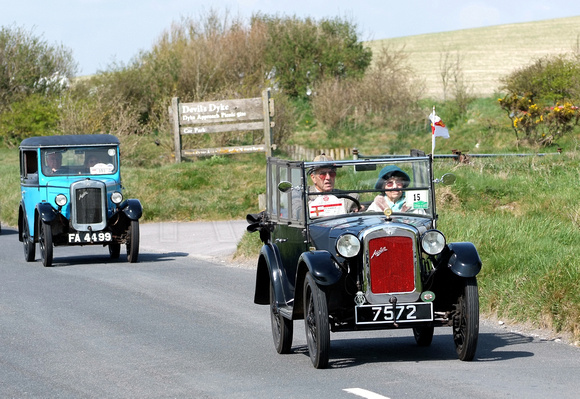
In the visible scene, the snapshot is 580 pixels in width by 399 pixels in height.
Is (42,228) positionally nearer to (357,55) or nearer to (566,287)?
(566,287)

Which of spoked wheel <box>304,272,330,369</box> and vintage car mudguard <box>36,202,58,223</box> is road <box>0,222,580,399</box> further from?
vintage car mudguard <box>36,202,58,223</box>

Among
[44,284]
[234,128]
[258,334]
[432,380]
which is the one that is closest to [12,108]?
[234,128]

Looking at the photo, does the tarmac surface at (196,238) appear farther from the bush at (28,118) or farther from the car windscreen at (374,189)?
the bush at (28,118)

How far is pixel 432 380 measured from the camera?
682 cm

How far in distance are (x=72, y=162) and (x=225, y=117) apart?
1285 centimetres

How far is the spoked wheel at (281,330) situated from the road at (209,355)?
0.08 metres

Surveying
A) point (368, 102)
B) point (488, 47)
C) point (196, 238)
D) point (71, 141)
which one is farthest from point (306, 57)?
point (488, 47)

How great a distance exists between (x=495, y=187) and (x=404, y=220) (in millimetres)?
11320

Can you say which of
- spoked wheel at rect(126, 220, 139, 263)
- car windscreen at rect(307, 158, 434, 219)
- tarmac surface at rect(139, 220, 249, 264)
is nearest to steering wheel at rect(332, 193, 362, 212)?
car windscreen at rect(307, 158, 434, 219)

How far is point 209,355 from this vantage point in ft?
27.1

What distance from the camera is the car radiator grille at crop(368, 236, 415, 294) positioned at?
7242 millimetres

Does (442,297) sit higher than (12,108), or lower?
lower

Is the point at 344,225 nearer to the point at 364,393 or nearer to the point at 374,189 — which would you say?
the point at 374,189

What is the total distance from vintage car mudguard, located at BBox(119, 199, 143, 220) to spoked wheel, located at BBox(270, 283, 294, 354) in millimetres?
8730
